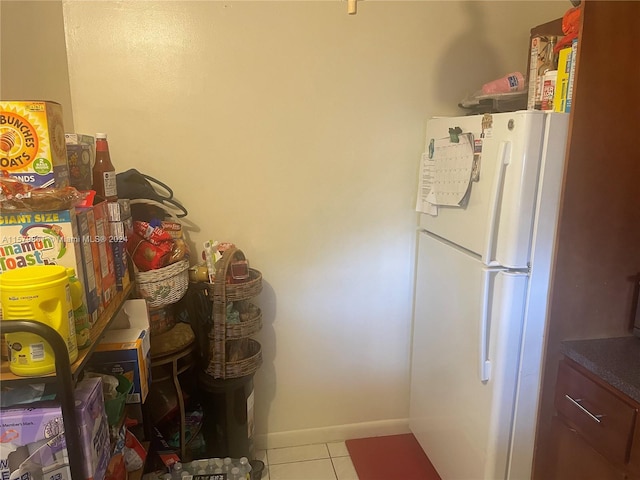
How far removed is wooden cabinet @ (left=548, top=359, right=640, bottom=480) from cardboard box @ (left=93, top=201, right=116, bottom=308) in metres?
1.43

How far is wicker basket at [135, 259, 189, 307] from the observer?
1.74 meters

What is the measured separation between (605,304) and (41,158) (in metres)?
1.66

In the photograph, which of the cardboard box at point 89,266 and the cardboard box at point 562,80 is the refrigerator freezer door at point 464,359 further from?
the cardboard box at point 89,266

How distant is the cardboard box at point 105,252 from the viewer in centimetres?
140

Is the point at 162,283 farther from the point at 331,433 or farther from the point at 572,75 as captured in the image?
the point at 572,75

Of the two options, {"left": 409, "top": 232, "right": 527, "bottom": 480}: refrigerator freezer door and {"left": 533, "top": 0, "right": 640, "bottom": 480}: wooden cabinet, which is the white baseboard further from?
{"left": 533, "top": 0, "right": 640, "bottom": 480}: wooden cabinet

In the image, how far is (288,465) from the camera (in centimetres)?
225

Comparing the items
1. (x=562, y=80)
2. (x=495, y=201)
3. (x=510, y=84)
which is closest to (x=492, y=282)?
(x=495, y=201)

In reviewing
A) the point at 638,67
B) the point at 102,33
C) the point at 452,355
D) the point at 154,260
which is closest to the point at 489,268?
the point at 452,355

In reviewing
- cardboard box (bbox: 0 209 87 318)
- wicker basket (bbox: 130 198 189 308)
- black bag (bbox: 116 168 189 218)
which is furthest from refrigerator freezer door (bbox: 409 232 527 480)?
cardboard box (bbox: 0 209 87 318)

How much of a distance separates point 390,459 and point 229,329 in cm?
104

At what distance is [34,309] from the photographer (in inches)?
38.9

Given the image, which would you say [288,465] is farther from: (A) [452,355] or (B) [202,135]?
(B) [202,135]

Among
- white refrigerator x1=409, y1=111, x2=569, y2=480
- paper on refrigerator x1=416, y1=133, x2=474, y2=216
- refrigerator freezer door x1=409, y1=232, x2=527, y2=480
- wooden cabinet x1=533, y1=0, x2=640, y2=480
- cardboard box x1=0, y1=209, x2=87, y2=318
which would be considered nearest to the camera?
cardboard box x1=0, y1=209, x2=87, y2=318
